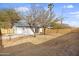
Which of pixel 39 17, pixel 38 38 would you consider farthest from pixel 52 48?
pixel 39 17

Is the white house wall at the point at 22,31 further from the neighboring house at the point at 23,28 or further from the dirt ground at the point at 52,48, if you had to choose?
the dirt ground at the point at 52,48

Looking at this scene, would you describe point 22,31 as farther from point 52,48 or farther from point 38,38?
point 52,48

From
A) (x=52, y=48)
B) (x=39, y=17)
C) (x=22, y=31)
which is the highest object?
(x=39, y=17)

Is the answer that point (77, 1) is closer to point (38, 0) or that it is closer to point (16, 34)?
point (38, 0)

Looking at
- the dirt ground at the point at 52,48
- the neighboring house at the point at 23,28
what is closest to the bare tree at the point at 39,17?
the neighboring house at the point at 23,28

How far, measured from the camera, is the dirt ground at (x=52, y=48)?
3.33 meters

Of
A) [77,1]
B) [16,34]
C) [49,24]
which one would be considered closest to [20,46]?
[16,34]

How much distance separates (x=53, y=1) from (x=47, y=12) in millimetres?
116

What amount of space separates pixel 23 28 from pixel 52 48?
32 centimetres

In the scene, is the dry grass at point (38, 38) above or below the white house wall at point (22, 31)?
below

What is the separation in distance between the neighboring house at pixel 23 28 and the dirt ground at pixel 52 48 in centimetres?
11

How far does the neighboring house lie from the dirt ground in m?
0.11

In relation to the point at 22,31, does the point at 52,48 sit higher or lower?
lower

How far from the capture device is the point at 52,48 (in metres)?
3.33
